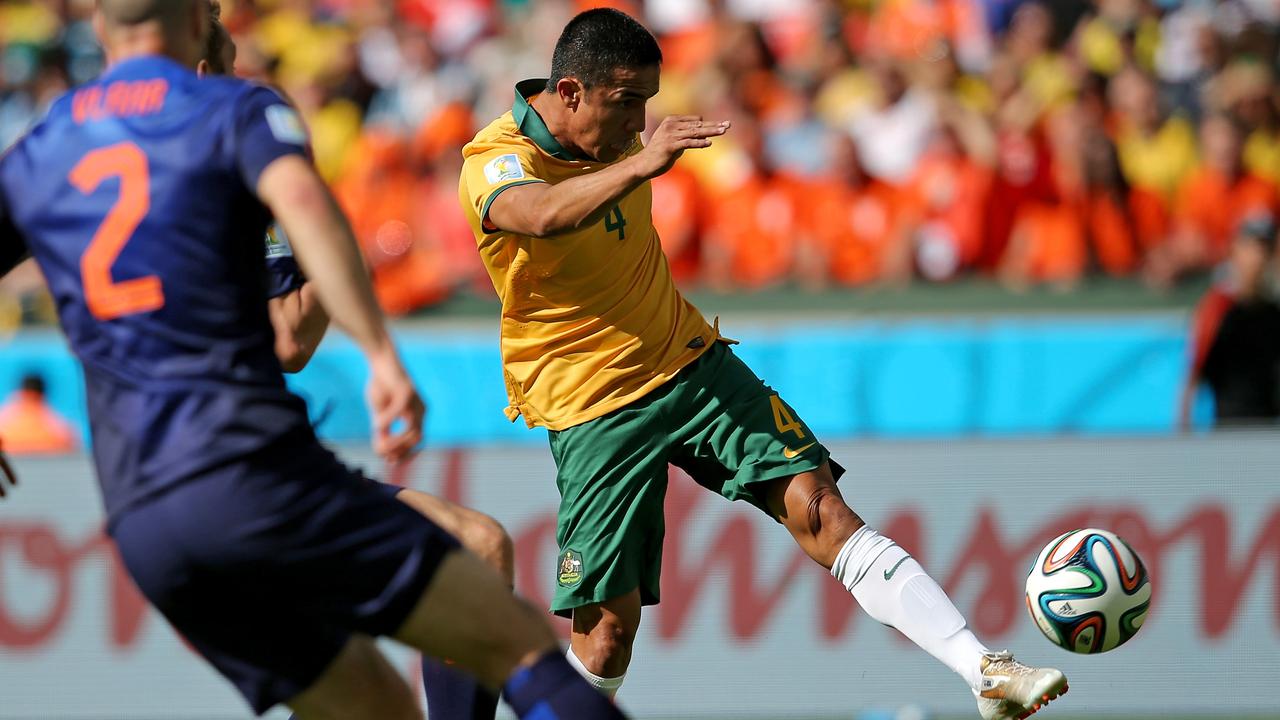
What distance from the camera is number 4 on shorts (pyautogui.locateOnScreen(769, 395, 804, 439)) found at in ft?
19.1

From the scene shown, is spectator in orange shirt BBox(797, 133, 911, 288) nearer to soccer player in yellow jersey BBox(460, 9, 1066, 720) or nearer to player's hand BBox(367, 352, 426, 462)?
soccer player in yellow jersey BBox(460, 9, 1066, 720)

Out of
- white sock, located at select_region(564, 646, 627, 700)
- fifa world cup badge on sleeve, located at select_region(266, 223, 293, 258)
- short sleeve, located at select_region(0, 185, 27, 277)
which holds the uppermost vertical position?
short sleeve, located at select_region(0, 185, 27, 277)

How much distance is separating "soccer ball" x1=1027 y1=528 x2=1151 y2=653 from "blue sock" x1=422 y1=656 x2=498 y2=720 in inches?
75.4

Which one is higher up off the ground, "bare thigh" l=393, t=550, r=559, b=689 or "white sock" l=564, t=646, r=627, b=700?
"bare thigh" l=393, t=550, r=559, b=689

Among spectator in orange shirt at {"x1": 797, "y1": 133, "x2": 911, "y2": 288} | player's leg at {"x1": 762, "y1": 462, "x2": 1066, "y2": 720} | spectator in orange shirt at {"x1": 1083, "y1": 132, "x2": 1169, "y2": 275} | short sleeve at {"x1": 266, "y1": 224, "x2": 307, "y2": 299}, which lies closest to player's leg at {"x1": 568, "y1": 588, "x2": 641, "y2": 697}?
player's leg at {"x1": 762, "y1": 462, "x2": 1066, "y2": 720}

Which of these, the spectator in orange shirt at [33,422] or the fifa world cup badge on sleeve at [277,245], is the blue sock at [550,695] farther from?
the spectator in orange shirt at [33,422]

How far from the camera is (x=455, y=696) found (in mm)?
5496

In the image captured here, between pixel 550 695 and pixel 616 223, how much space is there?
2.45 meters

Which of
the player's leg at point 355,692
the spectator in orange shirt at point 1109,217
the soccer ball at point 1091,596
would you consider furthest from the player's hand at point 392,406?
the spectator in orange shirt at point 1109,217

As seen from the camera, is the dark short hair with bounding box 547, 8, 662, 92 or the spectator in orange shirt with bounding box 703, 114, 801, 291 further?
the spectator in orange shirt with bounding box 703, 114, 801, 291

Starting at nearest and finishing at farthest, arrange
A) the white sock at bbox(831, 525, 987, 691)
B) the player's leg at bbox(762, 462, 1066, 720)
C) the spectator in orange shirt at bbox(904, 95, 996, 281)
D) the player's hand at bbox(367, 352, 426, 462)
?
the player's hand at bbox(367, 352, 426, 462), the player's leg at bbox(762, 462, 1066, 720), the white sock at bbox(831, 525, 987, 691), the spectator in orange shirt at bbox(904, 95, 996, 281)

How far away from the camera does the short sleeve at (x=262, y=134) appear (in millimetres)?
3588

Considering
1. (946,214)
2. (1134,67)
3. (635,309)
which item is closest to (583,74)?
(635,309)

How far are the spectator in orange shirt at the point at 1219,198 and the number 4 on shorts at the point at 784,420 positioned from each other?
6.54 metres
